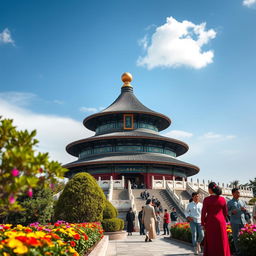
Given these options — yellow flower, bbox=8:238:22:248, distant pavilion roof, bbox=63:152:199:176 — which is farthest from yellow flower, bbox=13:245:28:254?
distant pavilion roof, bbox=63:152:199:176

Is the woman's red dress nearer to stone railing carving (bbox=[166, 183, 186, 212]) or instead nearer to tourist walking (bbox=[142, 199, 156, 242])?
tourist walking (bbox=[142, 199, 156, 242])

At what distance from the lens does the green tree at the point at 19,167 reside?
284 cm

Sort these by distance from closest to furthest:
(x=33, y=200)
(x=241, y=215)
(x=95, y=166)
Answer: (x=241, y=215) < (x=33, y=200) < (x=95, y=166)

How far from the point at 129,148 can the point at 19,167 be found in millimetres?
36507

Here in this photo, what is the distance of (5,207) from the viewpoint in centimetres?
318

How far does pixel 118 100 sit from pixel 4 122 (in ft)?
146

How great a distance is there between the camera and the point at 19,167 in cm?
301

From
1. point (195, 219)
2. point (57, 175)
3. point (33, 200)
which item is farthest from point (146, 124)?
point (57, 175)

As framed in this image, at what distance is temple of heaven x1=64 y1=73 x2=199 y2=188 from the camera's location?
36.8 m

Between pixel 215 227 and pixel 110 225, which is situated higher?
pixel 110 225

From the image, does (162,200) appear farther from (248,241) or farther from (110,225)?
(248,241)

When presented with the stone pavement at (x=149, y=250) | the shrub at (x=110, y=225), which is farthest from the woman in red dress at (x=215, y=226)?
the shrub at (x=110, y=225)

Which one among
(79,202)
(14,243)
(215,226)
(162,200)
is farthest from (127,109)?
(14,243)

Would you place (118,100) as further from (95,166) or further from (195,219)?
(195,219)
